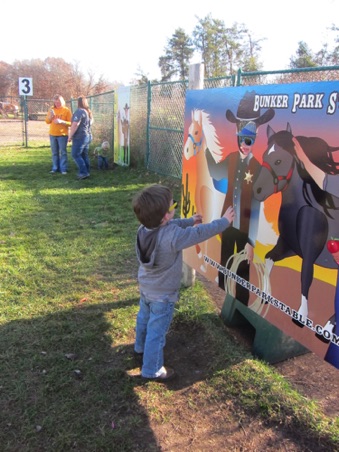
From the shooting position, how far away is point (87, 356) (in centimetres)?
299

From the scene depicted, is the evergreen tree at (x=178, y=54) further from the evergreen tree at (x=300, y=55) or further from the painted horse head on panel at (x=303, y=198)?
the painted horse head on panel at (x=303, y=198)

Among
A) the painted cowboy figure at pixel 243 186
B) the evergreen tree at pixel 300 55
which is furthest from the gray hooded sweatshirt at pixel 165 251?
the evergreen tree at pixel 300 55

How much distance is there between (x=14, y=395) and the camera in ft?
8.50

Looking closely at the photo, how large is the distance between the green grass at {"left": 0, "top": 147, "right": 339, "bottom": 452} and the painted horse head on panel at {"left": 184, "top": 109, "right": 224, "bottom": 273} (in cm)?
86

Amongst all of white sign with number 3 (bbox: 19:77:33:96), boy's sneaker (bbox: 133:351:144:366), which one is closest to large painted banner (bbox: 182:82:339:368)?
boy's sneaker (bbox: 133:351:144:366)

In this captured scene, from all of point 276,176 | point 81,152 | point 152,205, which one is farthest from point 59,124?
point 276,176

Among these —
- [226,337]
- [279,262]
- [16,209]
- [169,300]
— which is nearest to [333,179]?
[279,262]

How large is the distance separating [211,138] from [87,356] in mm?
1818

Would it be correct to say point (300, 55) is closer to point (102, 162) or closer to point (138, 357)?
point (102, 162)

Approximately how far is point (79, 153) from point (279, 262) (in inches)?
316

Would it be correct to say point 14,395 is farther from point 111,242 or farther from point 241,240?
point 111,242

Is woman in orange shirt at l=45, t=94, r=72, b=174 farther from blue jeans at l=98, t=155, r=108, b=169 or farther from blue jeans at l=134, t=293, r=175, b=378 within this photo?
blue jeans at l=134, t=293, r=175, b=378

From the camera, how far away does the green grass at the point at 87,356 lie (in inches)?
92.3

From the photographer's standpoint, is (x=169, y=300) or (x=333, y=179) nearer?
(x=333, y=179)
